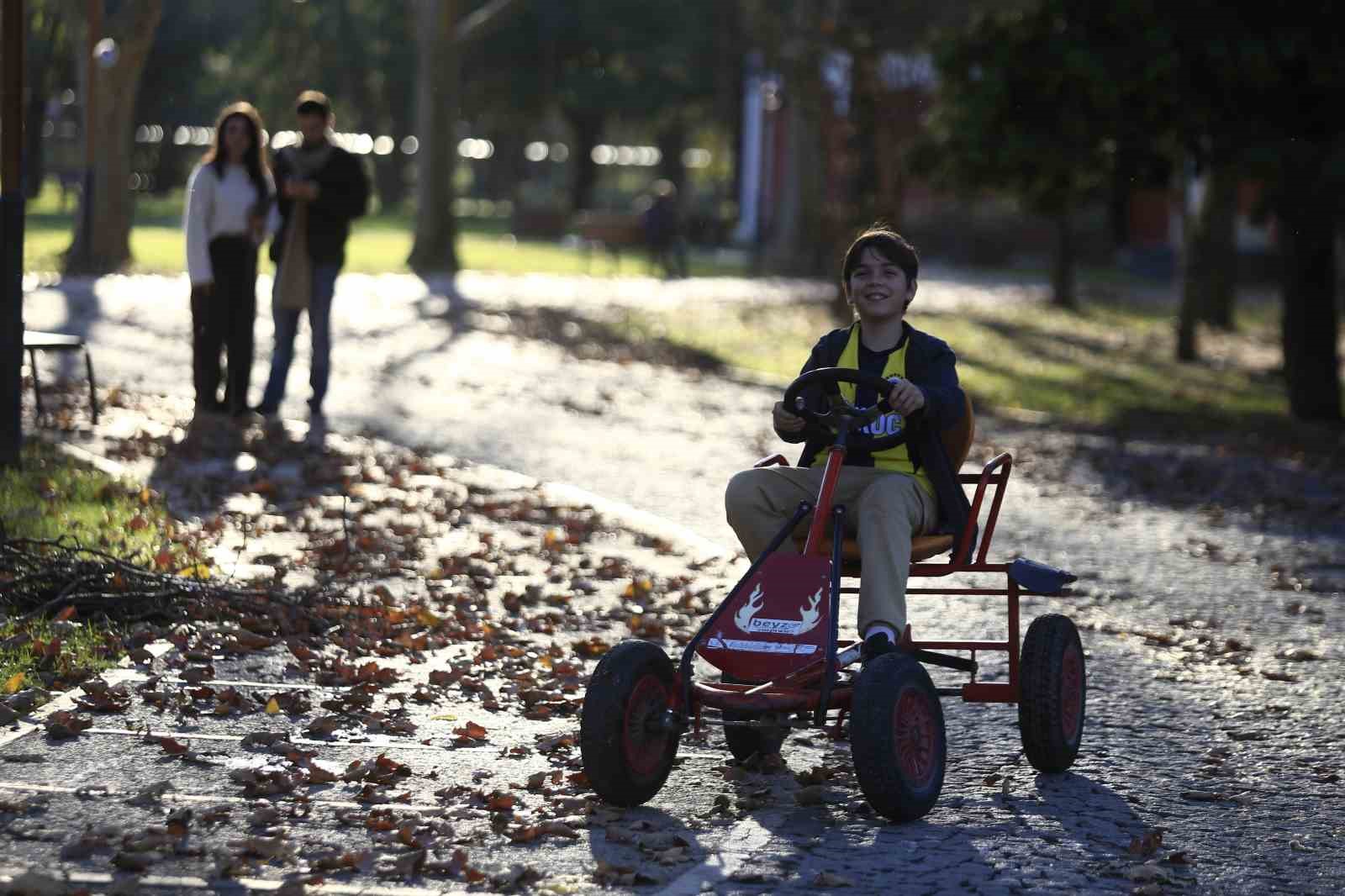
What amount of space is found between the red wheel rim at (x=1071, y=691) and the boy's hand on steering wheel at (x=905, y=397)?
883 millimetres

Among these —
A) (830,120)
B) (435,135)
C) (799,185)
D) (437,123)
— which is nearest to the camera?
(830,120)

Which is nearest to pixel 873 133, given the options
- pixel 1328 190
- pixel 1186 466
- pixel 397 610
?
pixel 1328 190

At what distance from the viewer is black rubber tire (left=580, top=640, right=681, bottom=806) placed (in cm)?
560

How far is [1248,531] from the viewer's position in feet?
39.5

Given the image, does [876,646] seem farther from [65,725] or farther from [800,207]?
[800,207]

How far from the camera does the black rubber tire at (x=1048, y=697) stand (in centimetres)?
624

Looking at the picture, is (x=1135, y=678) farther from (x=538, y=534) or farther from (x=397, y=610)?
(x=538, y=534)

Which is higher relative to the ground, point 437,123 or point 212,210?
point 437,123

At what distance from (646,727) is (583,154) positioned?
59956mm

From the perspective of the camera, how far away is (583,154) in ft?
213

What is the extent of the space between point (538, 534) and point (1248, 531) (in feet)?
13.7

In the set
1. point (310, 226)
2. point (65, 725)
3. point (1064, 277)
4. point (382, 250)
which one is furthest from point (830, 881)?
point (382, 250)

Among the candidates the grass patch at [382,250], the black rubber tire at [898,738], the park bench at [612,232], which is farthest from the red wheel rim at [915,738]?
the park bench at [612,232]

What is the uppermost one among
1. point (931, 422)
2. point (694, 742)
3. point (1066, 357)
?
point (931, 422)
